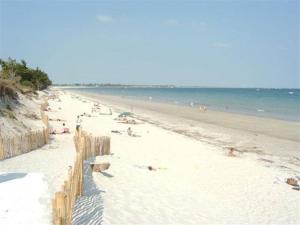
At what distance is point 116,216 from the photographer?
27.3 ft

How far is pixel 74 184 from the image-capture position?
317 inches

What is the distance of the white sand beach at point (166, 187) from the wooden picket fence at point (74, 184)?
356 millimetres

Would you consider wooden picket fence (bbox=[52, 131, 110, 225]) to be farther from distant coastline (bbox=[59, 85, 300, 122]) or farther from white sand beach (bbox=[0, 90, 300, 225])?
distant coastline (bbox=[59, 85, 300, 122])

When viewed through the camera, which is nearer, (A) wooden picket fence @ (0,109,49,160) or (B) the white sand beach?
(B) the white sand beach

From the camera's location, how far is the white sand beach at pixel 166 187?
28.6ft

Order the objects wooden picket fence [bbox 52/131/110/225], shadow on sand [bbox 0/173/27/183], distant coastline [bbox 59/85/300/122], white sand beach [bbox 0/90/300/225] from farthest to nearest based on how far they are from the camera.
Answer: distant coastline [bbox 59/85/300/122] < shadow on sand [bbox 0/173/27/183] < white sand beach [bbox 0/90/300/225] < wooden picket fence [bbox 52/131/110/225]

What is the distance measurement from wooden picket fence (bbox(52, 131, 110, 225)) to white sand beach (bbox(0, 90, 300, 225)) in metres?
0.36

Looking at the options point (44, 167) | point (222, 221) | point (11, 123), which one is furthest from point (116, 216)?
point (11, 123)

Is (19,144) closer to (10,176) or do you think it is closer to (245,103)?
(10,176)

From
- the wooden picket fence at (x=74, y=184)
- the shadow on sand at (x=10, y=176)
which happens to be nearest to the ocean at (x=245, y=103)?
the wooden picket fence at (x=74, y=184)

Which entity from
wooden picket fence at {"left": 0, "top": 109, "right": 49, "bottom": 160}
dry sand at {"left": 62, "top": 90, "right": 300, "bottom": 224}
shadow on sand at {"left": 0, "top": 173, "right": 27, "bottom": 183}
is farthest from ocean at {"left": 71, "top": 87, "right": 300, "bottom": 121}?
shadow on sand at {"left": 0, "top": 173, "right": 27, "bottom": 183}

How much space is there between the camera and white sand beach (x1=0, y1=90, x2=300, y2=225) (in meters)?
8.70

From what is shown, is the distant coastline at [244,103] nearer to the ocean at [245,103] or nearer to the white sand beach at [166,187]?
the ocean at [245,103]

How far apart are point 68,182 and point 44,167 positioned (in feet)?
17.1
